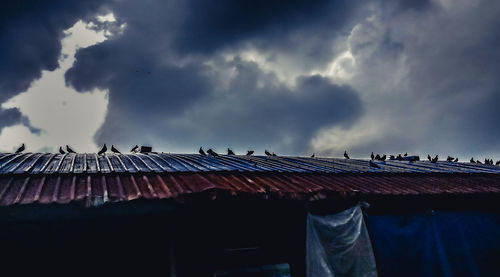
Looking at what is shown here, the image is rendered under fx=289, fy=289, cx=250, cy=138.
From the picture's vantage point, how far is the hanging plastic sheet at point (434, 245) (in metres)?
5.64

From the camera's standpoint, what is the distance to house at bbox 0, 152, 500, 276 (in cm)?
421

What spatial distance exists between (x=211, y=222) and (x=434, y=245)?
4573 millimetres

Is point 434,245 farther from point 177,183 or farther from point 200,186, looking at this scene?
point 177,183

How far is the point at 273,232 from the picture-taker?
5797 mm

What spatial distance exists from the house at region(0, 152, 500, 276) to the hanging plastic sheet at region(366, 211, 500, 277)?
22 millimetres

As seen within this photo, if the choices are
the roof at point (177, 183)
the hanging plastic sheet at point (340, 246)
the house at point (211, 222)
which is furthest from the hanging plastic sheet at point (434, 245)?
the roof at point (177, 183)

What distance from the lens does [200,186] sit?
505 centimetres

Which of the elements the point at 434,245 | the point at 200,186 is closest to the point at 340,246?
the point at 434,245

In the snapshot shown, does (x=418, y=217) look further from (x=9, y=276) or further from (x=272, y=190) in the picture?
(x=9, y=276)

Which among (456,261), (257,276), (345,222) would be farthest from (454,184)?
(257,276)

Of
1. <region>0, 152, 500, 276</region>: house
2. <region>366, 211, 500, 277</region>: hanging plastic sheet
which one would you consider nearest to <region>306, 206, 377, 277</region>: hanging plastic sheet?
<region>0, 152, 500, 276</region>: house

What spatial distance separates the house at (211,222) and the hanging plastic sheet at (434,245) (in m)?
0.02

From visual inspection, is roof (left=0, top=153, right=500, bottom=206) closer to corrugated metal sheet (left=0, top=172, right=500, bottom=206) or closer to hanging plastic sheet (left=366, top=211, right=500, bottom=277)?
corrugated metal sheet (left=0, top=172, right=500, bottom=206)

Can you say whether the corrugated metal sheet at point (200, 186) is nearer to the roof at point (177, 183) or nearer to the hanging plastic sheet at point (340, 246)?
the roof at point (177, 183)
